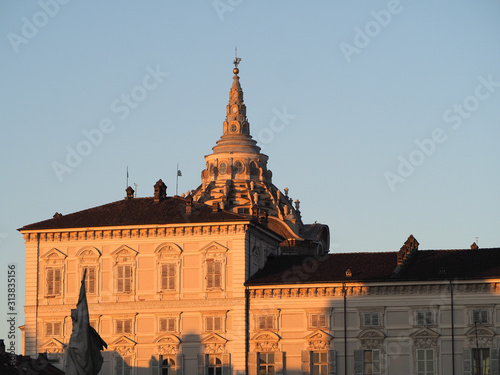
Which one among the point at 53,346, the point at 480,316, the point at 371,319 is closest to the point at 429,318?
the point at 480,316

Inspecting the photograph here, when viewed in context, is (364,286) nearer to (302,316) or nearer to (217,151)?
(302,316)

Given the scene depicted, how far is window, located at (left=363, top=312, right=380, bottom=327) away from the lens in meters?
78.6

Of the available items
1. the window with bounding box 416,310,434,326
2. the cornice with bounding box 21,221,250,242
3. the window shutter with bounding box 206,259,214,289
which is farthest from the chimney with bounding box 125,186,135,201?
the window with bounding box 416,310,434,326

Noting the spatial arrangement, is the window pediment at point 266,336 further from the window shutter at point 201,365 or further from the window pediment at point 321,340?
the window shutter at point 201,365

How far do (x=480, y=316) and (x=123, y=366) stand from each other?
22.4 meters

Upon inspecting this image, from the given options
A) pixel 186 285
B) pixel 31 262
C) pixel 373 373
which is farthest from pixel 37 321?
pixel 373 373

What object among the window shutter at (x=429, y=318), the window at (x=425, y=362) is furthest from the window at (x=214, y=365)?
the window shutter at (x=429, y=318)

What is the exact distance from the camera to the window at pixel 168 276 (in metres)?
82.4

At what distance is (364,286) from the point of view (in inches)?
3108

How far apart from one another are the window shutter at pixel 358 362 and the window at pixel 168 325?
11732 mm

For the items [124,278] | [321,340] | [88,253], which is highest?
[88,253]

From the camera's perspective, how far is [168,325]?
81875 mm

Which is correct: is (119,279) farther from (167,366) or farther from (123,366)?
(167,366)

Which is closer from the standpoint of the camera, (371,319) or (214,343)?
(371,319)
